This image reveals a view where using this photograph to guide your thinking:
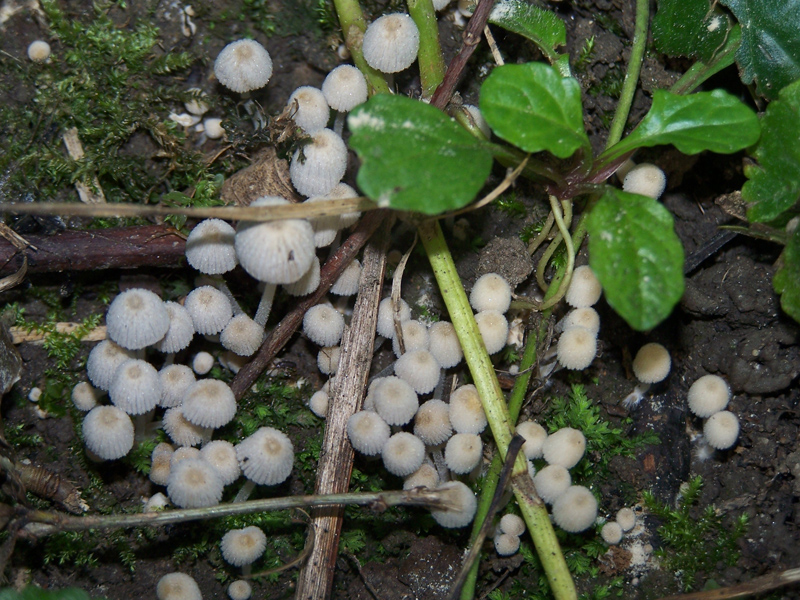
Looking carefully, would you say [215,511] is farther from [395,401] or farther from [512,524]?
[512,524]

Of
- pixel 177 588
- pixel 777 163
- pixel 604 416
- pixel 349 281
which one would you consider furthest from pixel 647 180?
pixel 177 588

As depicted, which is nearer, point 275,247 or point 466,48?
point 275,247

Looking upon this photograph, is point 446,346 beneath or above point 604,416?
above

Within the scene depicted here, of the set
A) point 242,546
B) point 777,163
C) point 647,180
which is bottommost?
point 242,546

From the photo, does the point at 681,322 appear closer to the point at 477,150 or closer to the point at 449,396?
the point at 449,396

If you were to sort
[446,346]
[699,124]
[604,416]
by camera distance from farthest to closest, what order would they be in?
[604,416], [446,346], [699,124]

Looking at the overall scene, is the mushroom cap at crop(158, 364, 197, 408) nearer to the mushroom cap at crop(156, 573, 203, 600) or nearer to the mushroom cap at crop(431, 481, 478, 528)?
the mushroom cap at crop(156, 573, 203, 600)

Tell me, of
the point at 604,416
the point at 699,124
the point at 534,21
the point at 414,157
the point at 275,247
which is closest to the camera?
the point at 414,157
